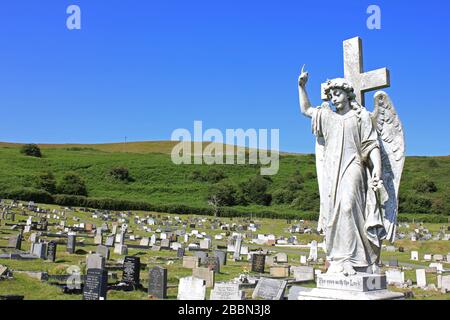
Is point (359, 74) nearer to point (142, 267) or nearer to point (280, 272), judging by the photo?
point (280, 272)

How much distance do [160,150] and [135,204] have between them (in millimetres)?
61862

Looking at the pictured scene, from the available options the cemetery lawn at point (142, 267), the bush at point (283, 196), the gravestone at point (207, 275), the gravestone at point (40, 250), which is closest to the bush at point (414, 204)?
the bush at point (283, 196)

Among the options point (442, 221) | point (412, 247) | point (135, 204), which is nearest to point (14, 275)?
point (412, 247)

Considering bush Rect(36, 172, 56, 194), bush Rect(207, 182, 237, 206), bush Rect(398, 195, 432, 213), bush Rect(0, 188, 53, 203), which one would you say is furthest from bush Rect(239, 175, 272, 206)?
bush Rect(0, 188, 53, 203)

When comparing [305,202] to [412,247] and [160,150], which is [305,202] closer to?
[412,247]

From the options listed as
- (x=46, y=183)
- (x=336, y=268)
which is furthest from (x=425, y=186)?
(x=336, y=268)

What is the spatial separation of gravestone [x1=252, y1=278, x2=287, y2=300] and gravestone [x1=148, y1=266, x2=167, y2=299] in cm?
230

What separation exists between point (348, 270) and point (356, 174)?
4.70ft

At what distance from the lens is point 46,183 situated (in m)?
59.9

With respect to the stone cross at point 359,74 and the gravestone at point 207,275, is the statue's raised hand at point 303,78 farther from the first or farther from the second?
the gravestone at point 207,275

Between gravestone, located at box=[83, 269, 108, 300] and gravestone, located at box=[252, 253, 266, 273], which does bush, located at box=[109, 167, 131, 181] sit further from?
gravestone, located at box=[83, 269, 108, 300]

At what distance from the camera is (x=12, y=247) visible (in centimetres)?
1984

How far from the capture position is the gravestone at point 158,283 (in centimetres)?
1152

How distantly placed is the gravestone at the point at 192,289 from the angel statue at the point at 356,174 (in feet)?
12.8
